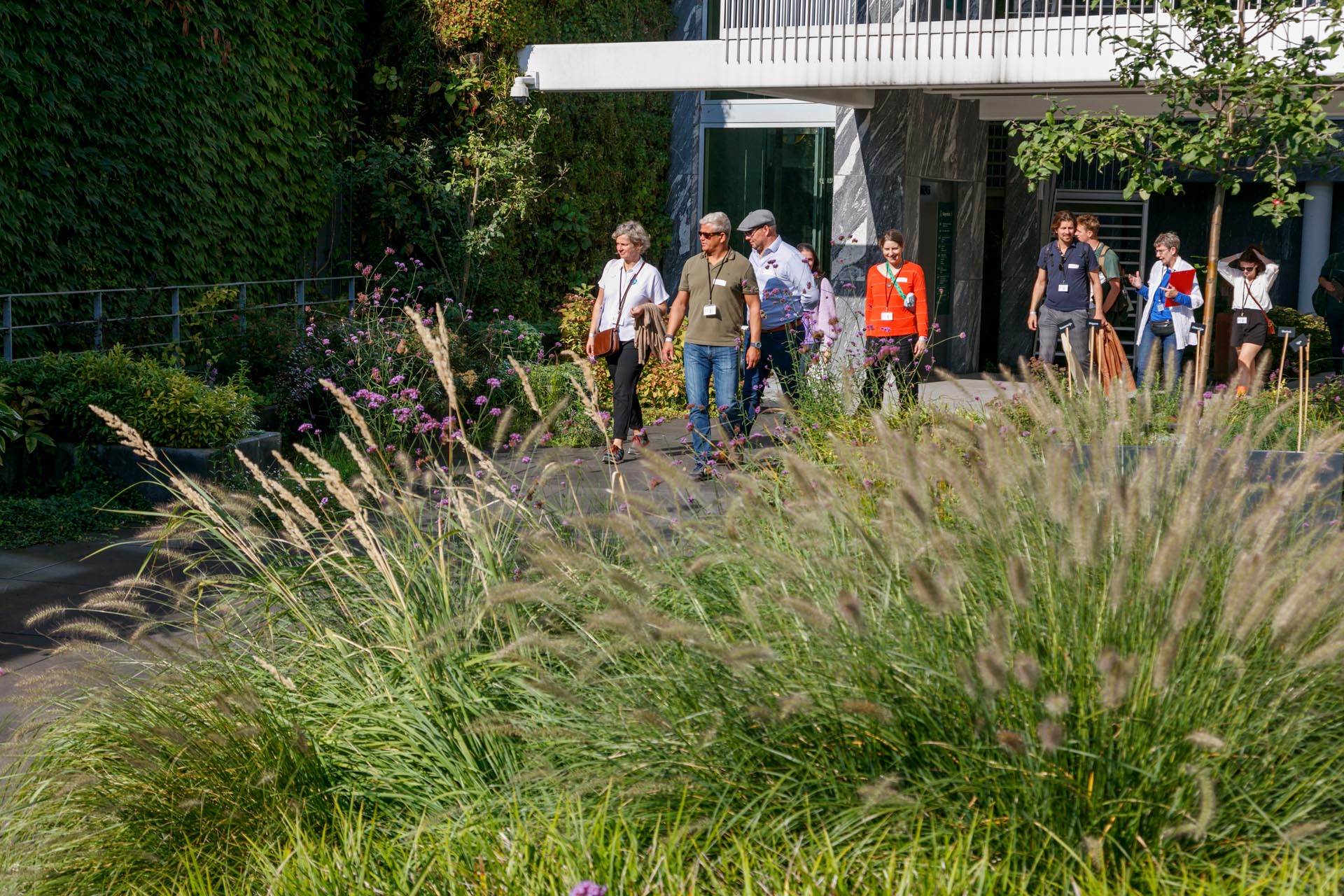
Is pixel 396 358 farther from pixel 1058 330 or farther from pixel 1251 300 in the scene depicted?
pixel 1251 300

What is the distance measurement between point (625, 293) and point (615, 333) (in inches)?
11.2

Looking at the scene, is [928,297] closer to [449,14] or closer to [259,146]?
[449,14]

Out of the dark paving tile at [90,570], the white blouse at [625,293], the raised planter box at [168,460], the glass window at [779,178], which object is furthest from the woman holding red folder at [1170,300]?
the dark paving tile at [90,570]

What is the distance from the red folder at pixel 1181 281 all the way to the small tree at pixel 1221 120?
12.2 feet

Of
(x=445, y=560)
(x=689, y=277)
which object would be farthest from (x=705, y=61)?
(x=445, y=560)

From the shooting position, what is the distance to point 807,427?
742 cm

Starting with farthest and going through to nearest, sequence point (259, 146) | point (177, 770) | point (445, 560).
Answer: point (259, 146) → point (445, 560) → point (177, 770)

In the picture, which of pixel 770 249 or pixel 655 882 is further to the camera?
pixel 770 249

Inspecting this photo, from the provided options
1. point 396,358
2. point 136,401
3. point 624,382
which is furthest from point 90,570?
point 396,358

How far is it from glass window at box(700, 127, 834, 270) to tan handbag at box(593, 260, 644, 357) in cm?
728

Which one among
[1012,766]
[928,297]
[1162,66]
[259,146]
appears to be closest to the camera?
[1012,766]

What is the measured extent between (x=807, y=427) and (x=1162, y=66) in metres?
3.11

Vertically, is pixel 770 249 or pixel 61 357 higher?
pixel 770 249

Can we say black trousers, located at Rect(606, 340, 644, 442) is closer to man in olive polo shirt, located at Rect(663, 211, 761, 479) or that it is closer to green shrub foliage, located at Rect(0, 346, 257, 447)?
man in olive polo shirt, located at Rect(663, 211, 761, 479)
